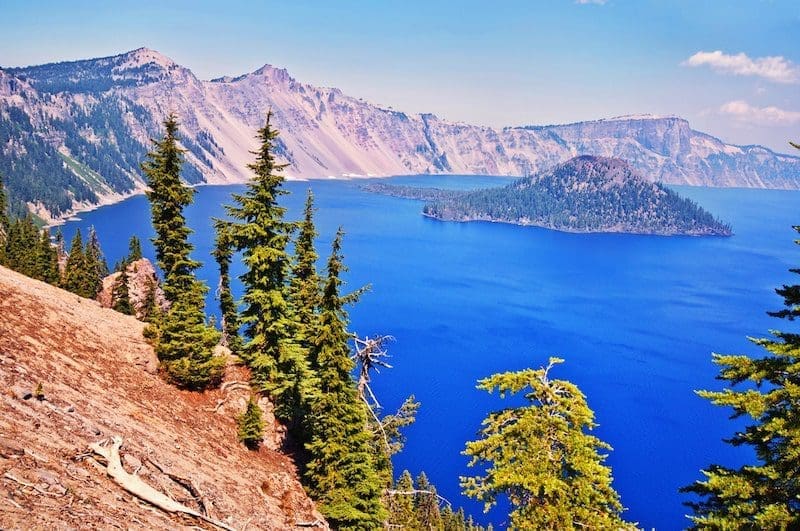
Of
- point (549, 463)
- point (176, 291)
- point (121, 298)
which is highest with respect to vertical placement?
point (176, 291)

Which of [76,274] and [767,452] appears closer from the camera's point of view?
[767,452]

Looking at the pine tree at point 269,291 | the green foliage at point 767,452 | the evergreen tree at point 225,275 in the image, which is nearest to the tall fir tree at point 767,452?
the green foliage at point 767,452

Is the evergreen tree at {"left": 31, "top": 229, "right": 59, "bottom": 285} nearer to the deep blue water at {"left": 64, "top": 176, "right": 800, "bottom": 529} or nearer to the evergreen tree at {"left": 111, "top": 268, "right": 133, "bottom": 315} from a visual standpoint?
the evergreen tree at {"left": 111, "top": 268, "right": 133, "bottom": 315}

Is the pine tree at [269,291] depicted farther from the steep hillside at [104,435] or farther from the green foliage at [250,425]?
the steep hillside at [104,435]

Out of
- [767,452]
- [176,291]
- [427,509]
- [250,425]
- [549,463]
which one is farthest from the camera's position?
[427,509]

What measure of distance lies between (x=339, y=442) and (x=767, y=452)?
1727 cm

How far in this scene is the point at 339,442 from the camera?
25.3 meters

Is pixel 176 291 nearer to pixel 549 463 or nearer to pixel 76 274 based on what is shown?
pixel 549 463

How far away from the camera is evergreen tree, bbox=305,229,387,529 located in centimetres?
2497

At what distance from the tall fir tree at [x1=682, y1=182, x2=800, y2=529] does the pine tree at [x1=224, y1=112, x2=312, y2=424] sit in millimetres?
20697

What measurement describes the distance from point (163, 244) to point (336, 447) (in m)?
16.8

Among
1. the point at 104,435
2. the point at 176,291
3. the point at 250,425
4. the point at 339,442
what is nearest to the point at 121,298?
the point at 176,291

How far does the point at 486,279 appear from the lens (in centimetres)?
19800

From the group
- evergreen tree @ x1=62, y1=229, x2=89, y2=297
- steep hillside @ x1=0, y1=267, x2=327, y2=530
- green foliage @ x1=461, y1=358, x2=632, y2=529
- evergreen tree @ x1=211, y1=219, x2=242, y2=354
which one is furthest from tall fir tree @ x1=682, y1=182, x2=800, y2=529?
evergreen tree @ x1=62, y1=229, x2=89, y2=297
